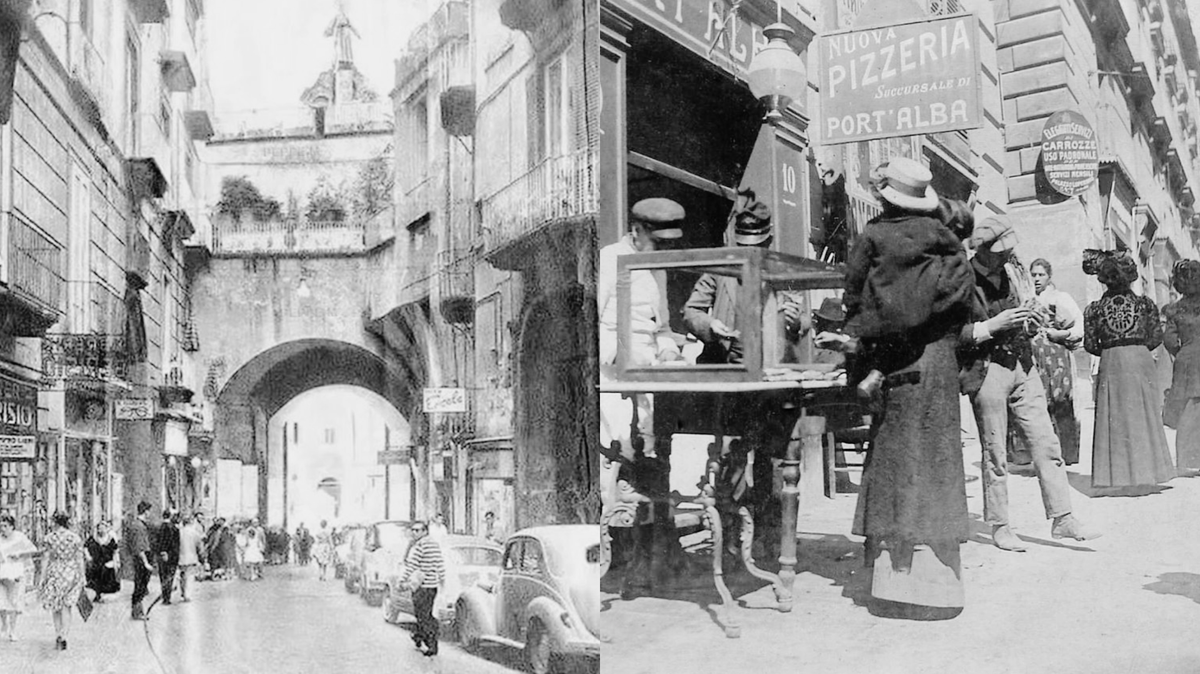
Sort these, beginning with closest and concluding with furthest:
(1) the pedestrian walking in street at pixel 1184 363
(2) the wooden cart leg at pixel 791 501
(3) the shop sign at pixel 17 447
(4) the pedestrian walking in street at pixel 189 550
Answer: (3) the shop sign at pixel 17 447 → (4) the pedestrian walking in street at pixel 189 550 → (2) the wooden cart leg at pixel 791 501 → (1) the pedestrian walking in street at pixel 1184 363

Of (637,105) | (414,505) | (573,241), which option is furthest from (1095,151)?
(414,505)

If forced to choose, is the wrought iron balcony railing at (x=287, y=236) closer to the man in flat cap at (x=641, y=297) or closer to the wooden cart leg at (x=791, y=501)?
the man in flat cap at (x=641, y=297)

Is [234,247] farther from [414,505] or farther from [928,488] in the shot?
[928,488]

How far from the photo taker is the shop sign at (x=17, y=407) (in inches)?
79.0

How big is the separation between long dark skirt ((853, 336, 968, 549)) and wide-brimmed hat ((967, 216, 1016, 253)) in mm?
210

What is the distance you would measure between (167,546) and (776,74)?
1519 millimetres

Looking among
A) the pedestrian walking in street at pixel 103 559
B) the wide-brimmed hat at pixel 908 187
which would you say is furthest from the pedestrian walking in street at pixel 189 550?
the wide-brimmed hat at pixel 908 187

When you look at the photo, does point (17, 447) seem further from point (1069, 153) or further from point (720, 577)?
point (1069, 153)

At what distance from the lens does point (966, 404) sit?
7.52 feet

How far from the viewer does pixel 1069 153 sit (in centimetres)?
242

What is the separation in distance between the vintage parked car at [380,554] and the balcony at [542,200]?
1.91 feet

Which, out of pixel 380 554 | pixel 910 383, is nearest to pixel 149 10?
pixel 380 554

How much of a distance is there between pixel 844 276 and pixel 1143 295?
0.79 m

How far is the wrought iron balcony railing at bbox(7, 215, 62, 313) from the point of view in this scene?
2.06 meters
